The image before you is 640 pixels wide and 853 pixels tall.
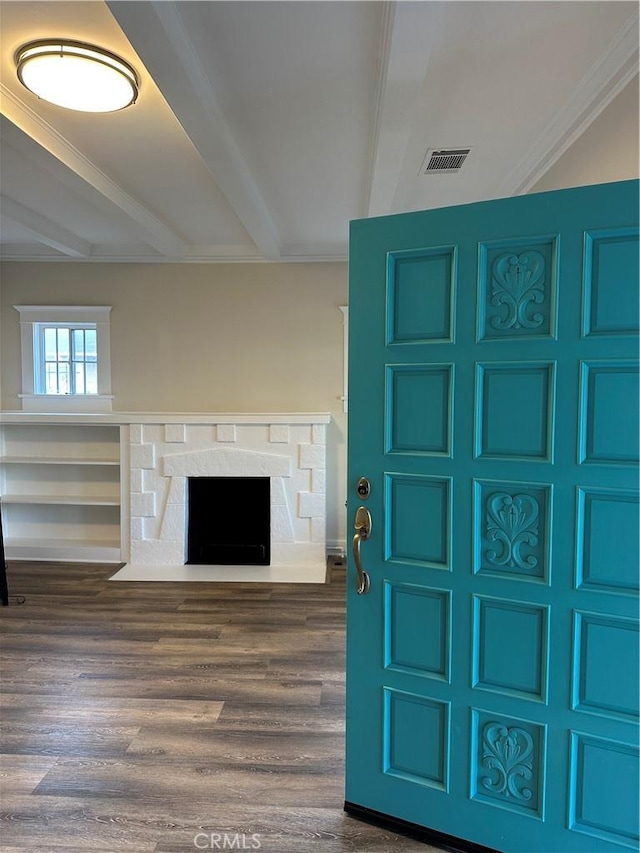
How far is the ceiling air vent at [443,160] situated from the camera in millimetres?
2492

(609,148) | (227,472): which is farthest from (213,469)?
(609,148)

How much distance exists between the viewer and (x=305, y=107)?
2.11m

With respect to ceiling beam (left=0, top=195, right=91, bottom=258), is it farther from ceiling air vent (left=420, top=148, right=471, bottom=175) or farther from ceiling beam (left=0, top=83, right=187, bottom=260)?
ceiling air vent (left=420, top=148, right=471, bottom=175)

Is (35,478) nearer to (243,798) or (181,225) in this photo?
(181,225)

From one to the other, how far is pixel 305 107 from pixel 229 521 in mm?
3359

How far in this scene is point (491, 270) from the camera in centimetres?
146

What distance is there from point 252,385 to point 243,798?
330 cm

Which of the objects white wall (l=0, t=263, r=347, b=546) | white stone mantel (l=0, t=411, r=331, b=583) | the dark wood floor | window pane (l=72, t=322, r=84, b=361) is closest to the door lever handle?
the dark wood floor

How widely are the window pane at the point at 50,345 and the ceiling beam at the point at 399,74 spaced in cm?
355

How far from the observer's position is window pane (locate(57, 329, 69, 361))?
459 cm

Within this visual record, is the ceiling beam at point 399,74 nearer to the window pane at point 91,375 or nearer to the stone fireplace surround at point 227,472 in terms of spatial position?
the stone fireplace surround at point 227,472

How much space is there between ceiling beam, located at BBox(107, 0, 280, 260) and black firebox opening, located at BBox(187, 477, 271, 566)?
2.44 m

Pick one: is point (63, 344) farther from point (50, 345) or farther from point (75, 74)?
point (75, 74)

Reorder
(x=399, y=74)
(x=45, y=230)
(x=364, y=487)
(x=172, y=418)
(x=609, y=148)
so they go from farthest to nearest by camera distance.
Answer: (x=172, y=418), (x=45, y=230), (x=609, y=148), (x=399, y=74), (x=364, y=487)
